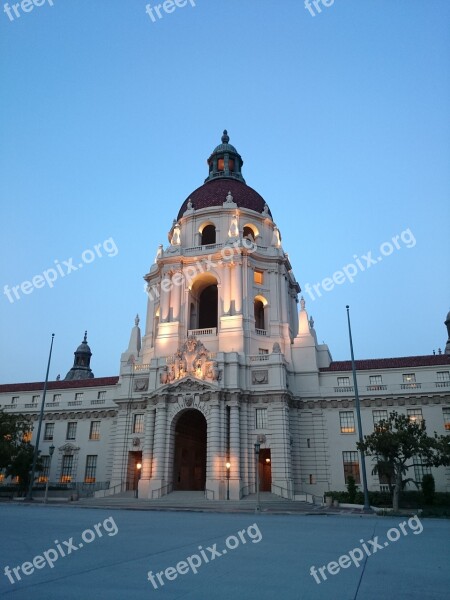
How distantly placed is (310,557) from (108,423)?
4892 centimetres

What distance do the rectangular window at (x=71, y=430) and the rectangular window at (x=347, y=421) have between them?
32.3 m

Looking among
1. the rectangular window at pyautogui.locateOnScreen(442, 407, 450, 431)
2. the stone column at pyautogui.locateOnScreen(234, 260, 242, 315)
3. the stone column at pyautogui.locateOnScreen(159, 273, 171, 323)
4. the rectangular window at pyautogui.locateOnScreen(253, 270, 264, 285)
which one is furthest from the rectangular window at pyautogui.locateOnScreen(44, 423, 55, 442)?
the rectangular window at pyautogui.locateOnScreen(442, 407, 450, 431)

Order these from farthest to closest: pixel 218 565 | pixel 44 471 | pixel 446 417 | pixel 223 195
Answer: pixel 223 195
pixel 44 471
pixel 446 417
pixel 218 565

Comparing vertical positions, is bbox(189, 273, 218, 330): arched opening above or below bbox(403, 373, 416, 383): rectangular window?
above

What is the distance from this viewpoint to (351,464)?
46875mm

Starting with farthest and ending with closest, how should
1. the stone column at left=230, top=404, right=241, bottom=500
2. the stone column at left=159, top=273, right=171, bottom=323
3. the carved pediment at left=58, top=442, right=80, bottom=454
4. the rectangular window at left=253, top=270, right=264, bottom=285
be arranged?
1. the rectangular window at left=253, top=270, right=264, bottom=285
2. the carved pediment at left=58, top=442, right=80, bottom=454
3. the stone column at left=159, top=273, right=171, bottom=323
4. the stone column at left=230, top=404, right=241, bottom=500

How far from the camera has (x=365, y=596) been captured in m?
7.48

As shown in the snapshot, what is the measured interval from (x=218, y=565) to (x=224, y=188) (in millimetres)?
59018

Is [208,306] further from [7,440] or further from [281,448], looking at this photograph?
[7,440]

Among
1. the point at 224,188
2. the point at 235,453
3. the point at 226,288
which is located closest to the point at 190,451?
the point at 235,453

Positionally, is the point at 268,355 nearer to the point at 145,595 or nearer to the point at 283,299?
the point at 283,299

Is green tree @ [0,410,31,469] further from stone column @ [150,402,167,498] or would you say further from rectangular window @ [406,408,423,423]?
rectangular window @ [406,408,423,423]

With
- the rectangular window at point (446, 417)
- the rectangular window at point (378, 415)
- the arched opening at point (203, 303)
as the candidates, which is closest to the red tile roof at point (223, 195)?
the arched opening at point (203, 303)

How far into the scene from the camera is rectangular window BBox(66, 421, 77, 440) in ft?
187
